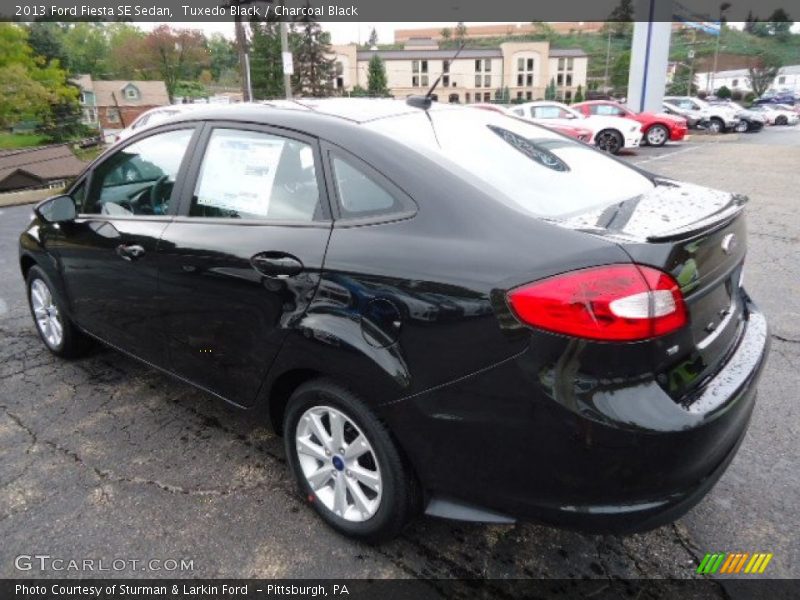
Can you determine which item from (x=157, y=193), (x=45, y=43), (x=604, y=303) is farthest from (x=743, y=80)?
(x=604, y=303)

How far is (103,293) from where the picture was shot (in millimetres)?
3338

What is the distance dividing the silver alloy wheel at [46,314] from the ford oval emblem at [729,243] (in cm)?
378

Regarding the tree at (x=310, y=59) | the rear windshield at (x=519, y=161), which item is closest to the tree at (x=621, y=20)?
the tree at (x=310, y=59)

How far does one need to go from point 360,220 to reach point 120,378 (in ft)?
7.95

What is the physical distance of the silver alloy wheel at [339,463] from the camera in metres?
2.25

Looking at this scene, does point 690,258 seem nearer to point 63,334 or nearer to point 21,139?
point 63,334

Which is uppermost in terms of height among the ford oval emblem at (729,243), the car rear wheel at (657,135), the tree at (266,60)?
the tree at (266,60)

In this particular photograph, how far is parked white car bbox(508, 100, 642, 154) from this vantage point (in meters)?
18.4

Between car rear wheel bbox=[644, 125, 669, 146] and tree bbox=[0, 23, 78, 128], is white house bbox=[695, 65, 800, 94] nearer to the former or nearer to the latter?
car rear wheel bbox=[644, 125, 669, 146]

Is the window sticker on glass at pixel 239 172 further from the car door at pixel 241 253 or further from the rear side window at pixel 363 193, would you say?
the rear side window at pixel 363 193

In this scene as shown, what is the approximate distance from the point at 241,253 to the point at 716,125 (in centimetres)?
3378

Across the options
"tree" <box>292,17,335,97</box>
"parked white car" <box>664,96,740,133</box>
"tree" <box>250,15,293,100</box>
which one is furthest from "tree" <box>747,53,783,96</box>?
"parked white car" <box>664,96,740,133</box>

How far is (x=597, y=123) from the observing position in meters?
18.7

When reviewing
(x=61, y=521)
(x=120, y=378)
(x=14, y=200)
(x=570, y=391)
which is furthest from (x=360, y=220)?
(x=14, y=200)
